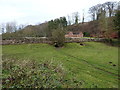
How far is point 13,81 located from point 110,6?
7546 centimetres

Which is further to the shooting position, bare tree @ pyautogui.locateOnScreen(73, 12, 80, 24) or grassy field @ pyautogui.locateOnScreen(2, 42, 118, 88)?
bare tree @ pyautogui.locateOnScreen(73, 12, 80, 24)

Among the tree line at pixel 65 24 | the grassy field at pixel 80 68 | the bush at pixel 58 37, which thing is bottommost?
the grassy field at pixel 80 68

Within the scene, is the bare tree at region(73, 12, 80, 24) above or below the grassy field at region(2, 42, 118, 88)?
above

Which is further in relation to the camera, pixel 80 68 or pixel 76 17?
pixel 76 17

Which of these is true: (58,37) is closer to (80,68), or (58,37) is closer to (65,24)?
(80,68)

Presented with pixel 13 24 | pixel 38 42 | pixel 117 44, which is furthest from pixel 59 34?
pixel 13 24

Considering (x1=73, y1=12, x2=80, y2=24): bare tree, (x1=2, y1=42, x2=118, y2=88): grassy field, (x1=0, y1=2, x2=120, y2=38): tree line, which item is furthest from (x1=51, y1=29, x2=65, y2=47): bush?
(x1=73, y1=12, x2=80, y2=24): bare tree

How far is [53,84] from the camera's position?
654 centimetres

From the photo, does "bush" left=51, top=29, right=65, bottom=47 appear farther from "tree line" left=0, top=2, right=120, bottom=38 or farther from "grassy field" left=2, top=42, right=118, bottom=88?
"grassy field" left=2, top=42, right=118, bottom=88

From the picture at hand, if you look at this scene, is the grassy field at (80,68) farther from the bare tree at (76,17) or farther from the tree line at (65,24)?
the bare tree at (76,17)

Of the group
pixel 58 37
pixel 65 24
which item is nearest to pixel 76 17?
pixel 65 24

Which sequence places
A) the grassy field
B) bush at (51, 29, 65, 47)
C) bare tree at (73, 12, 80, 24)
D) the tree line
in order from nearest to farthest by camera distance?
the grassy field
bush at (51, 29, 65, 47)
the tree line
bare tree at (73, 12, 80, 24)

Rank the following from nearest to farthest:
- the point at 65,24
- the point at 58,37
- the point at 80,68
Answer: the point at 80,68, the point at 58,37, the point at 65,24

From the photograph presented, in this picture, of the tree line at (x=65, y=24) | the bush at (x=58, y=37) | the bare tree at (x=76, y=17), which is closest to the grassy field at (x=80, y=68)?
the bush at (x=58, y=37)
